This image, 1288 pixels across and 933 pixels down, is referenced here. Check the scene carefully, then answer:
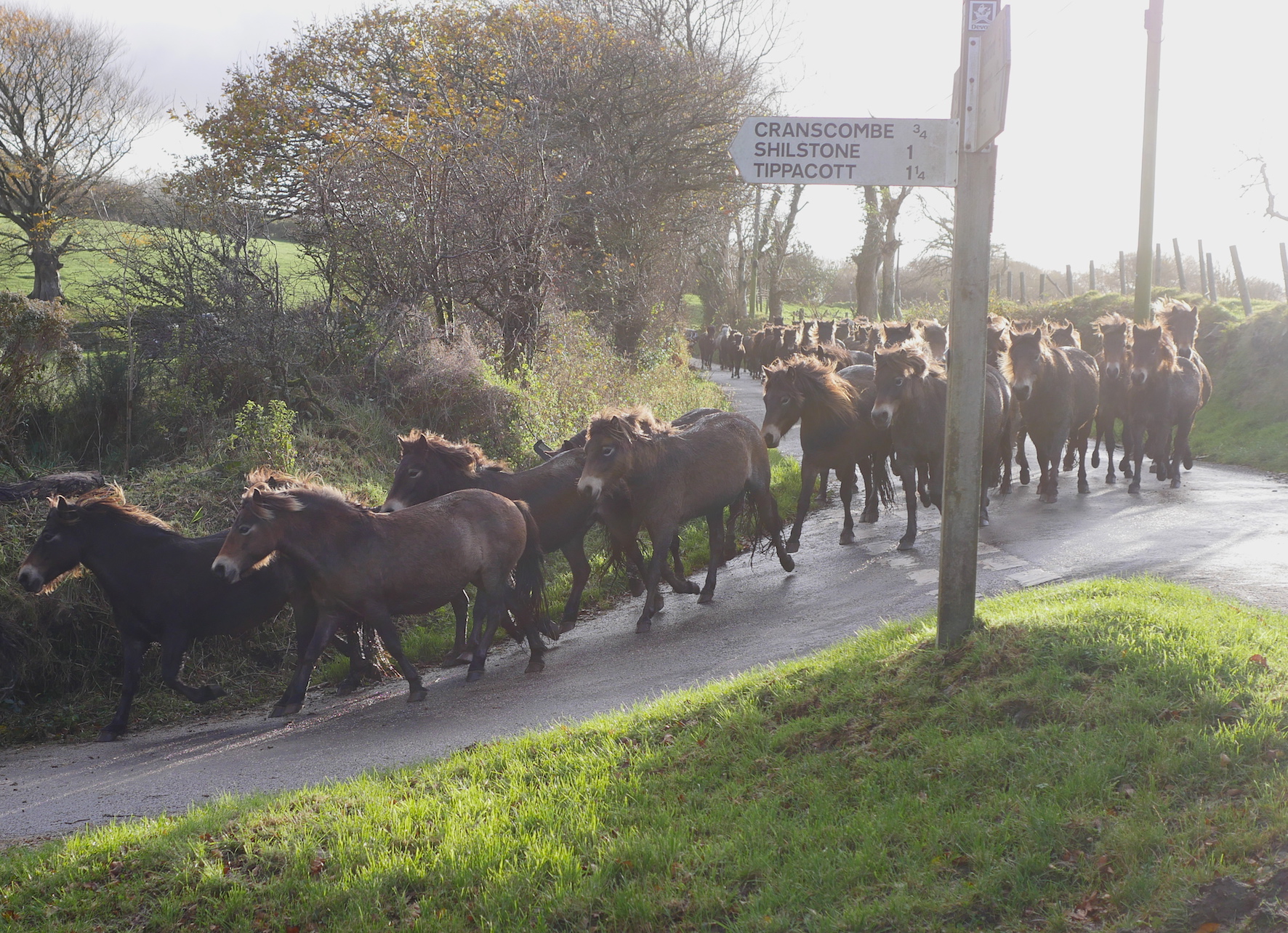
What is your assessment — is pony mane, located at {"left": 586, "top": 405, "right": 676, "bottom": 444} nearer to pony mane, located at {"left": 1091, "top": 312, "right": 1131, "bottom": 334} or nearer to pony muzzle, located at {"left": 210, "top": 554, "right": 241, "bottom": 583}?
pony muzzle, located at {"left": 210, "top": 554, "right": 241, "bottom": 583}

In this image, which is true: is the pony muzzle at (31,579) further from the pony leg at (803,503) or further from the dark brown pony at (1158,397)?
the dark brown pony at (1158,397)

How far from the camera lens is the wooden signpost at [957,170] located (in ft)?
17.8

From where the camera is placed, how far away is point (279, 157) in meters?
30.0

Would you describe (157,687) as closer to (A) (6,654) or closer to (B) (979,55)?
(A) (6,654)

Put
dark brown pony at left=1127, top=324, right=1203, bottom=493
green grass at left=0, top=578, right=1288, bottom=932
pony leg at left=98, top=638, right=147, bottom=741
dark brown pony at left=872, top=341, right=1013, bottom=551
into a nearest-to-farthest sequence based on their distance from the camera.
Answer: green grass at left=0, top=578, right=1288, bottom=932 < pony leg at left=98, top=638, right=147, bottom=741 < dark brown pony at left=872, top=341, right=1013, bottom=551 < dark brown pony at left=1127, top=324, right=1203, bottom=493

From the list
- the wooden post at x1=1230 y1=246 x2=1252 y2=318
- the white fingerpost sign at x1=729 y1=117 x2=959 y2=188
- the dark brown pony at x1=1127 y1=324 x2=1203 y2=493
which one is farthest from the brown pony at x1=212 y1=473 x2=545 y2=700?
the wooden post at x1=1230 y1=246 x2=1252 y2=318

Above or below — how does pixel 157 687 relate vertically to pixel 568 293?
below

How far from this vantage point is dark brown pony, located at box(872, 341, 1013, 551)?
11.3m

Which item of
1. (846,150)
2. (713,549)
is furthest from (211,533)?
(846,150)

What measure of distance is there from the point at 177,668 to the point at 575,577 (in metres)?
3.95

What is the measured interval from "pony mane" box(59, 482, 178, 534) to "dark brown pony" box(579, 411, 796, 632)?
3.95m

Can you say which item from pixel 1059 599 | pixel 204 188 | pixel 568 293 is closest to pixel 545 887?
pixel 1059 599

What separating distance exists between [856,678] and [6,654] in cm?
800

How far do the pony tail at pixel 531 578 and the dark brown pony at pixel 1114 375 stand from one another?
9.30 metres
